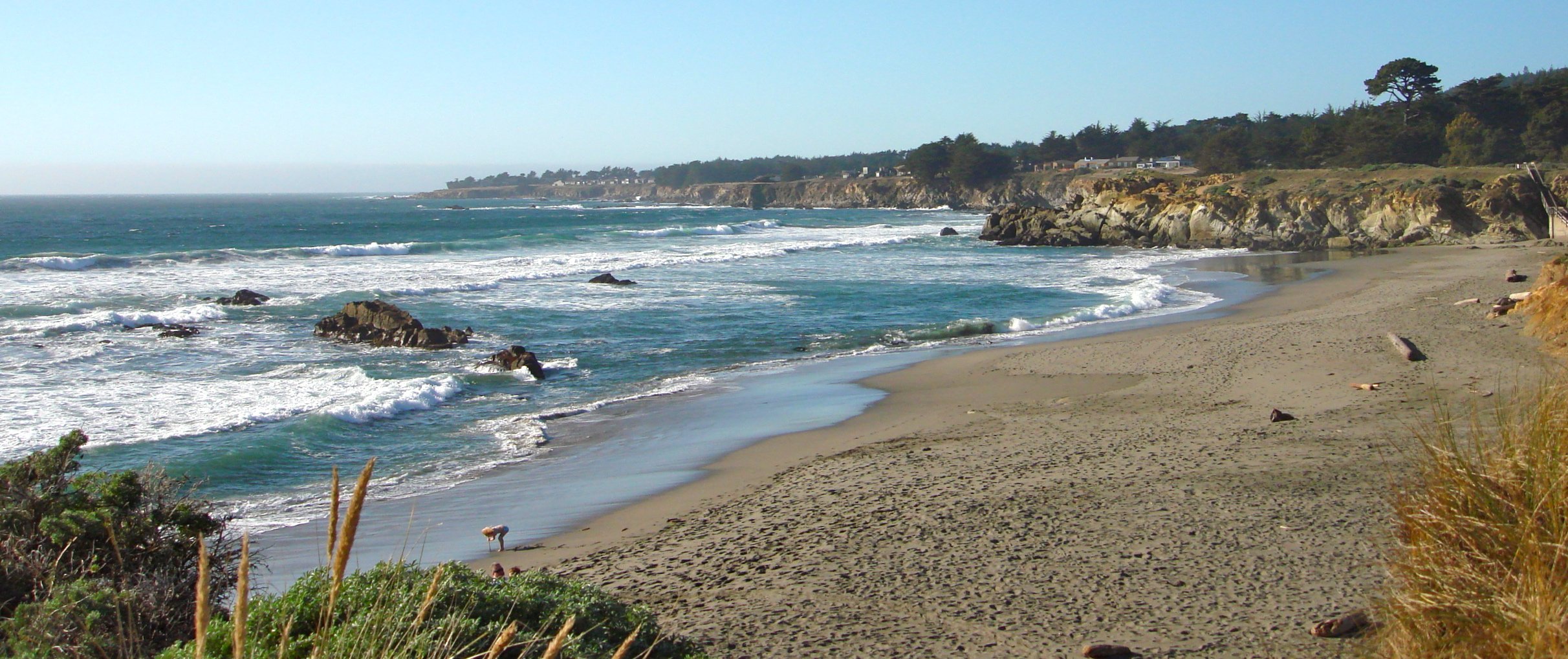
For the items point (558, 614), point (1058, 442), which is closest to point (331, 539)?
point (558, 614)

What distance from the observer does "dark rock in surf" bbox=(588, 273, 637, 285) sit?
107 ft

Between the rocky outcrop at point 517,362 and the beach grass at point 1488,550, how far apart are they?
1438 centimetres

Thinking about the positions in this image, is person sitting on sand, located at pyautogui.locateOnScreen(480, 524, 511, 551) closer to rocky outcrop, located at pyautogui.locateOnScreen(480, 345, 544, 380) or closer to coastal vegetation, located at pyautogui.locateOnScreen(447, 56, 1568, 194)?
rocky outcrop, located at pyautogui.locateOnScreen(480, 345, 544, 380)

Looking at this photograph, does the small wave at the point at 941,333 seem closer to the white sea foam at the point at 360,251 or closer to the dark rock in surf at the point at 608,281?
the dark rock in surf at the point at 608,281

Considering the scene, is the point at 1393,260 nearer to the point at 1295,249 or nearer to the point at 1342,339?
the point at 1295,249

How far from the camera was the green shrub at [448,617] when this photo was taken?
137 inches

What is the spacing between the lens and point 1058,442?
34.9 feet

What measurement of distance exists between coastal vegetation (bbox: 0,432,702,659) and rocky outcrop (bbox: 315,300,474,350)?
1480 centimetres

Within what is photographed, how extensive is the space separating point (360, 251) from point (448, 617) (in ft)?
155

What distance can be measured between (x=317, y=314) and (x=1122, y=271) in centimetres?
2527

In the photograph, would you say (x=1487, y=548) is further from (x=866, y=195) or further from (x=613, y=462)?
(x=866, y=195)

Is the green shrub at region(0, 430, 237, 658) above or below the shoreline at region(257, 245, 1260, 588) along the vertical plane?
above

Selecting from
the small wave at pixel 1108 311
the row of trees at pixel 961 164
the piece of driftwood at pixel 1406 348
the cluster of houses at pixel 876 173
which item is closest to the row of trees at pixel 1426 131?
the row of trees at pixel 961 164

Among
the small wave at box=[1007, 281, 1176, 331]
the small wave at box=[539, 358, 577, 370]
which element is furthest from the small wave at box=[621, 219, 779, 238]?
the small wave at box=[539, 358, 577, 370]
